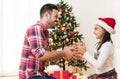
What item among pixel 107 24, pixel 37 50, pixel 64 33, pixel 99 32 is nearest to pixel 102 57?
pixel 99 32

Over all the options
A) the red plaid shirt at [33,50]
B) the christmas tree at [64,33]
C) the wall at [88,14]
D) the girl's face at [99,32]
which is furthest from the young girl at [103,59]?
the wall at [88,14]

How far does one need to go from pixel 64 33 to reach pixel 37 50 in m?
3.22

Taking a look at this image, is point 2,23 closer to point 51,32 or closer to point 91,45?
point 51,32

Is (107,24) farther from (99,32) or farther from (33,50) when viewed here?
(33,50)

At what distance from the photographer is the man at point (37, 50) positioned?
2344mm

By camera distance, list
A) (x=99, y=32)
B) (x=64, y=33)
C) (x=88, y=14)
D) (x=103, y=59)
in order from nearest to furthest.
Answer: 1. (x=103, y=59)
2. (x=99, y=32)
3. (x=64, y=33)
4. (x=88, y=14)

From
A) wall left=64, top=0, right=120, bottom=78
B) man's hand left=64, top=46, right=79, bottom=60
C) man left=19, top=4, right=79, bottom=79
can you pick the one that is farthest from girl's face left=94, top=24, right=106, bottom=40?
wall left=64, top=0, right=120, bottom=78

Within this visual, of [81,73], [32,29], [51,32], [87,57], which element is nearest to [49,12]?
[32,29]

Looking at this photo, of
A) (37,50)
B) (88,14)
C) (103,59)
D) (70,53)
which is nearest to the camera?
(37,50)

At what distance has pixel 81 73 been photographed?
5.71m

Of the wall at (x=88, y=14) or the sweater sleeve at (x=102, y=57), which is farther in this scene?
the wall at (x=88, y=14)

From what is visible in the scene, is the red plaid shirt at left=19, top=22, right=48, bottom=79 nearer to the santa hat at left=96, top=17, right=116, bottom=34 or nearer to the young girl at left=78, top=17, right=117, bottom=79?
the young girl at left=78, top=17, right=117, bottom=79

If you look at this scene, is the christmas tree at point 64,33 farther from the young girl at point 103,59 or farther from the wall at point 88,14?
the young girl at point 103,59

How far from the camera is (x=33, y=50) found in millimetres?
2348
